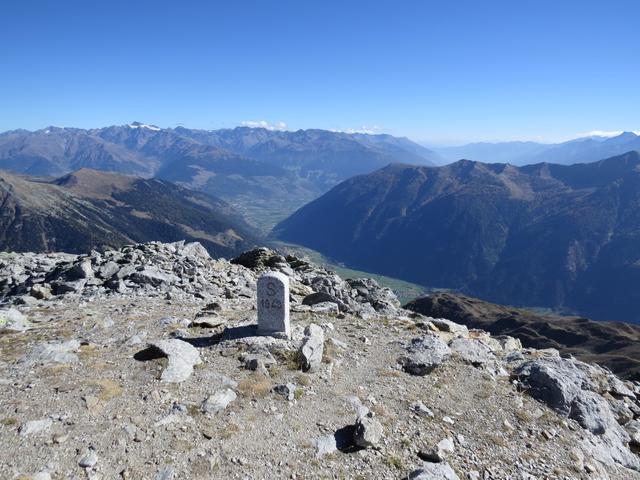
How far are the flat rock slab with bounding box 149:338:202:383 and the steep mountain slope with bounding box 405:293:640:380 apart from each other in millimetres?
113152

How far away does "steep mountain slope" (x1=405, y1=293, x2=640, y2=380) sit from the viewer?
119m

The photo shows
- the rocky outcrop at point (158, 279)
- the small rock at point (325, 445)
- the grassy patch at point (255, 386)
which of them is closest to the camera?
the small rock at point (325, 445)

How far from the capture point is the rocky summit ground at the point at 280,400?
1193 cm

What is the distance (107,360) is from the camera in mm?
16219

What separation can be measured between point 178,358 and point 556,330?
15228 centimetres

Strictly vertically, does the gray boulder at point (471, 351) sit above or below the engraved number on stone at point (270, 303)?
below

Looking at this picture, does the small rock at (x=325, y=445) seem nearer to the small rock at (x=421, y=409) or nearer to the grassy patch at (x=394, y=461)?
the grassy patch at (x=394, y=461)

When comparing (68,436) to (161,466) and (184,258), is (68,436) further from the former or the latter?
(184,258)

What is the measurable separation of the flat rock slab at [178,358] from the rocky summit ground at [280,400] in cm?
7

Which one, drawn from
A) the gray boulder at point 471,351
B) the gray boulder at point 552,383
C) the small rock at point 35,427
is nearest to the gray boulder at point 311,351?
the gray boulder at point 471,351

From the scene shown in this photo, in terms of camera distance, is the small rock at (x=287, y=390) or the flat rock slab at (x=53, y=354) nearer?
the small rock at (x=287, y=390)

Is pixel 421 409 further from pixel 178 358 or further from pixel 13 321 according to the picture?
pixel 13 321

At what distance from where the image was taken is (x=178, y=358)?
1620cm

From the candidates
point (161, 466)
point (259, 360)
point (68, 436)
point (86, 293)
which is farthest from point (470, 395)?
point (86, 293)
